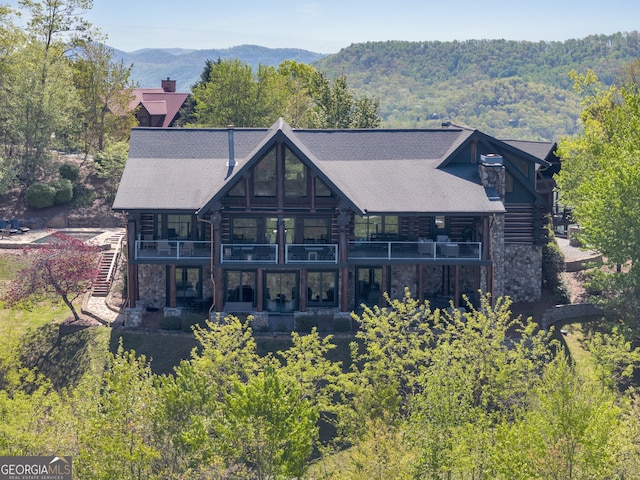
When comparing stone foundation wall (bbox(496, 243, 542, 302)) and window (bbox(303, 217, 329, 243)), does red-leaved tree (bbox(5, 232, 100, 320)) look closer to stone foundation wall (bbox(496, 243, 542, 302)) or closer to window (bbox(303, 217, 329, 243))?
window (bbox(303, 217, 329, 243))

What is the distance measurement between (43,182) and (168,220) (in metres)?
23.4

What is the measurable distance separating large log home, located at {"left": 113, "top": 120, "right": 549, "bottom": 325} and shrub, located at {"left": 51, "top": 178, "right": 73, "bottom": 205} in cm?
1707

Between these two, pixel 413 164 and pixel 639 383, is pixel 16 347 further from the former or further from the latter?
pixel 639 383

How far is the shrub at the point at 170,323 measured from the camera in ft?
128

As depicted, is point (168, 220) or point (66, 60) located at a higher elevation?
point (66, 60)

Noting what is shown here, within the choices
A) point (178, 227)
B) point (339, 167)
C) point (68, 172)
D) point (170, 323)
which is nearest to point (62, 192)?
point (68, 172)

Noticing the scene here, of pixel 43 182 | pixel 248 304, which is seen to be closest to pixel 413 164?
pixel 248 304

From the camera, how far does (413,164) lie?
1709 inches

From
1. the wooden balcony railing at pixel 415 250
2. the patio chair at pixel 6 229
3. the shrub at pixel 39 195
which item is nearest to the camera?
the wooden balcony railing at pixel 415 250

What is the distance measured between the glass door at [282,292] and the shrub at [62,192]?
81.8 feet

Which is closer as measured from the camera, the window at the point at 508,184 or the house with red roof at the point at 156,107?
the window at the point at 508,184

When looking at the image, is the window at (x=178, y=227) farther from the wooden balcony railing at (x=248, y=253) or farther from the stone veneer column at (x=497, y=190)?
the stone veneer column at (x=497, y=190)

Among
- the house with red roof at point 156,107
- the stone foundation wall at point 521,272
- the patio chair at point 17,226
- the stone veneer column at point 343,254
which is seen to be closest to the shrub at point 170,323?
the stone veneer column at point 343,254

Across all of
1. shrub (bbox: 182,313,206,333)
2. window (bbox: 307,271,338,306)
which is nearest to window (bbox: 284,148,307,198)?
window (bbox: 307,271,338,306)
